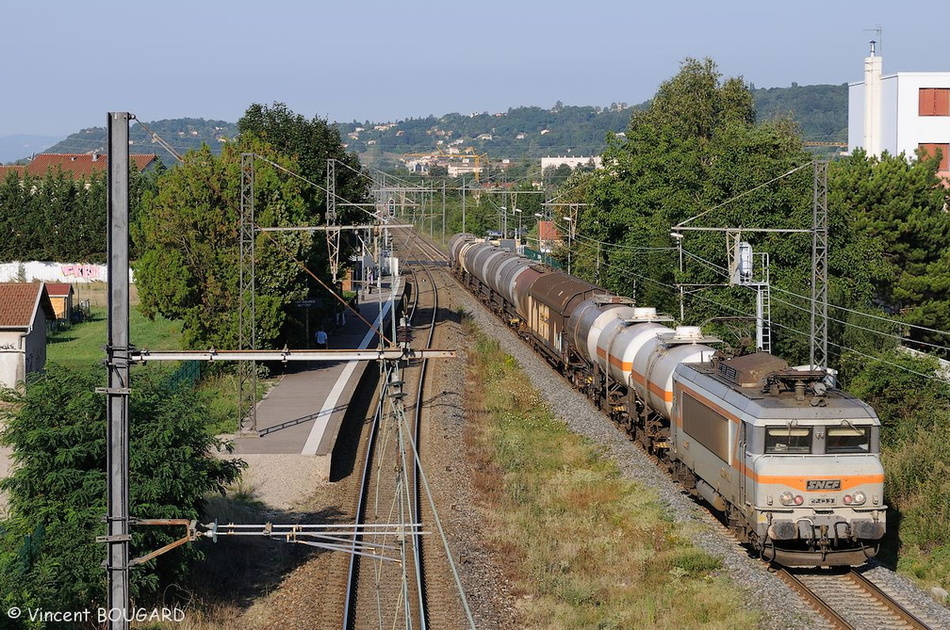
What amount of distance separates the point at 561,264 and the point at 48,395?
52.9 m


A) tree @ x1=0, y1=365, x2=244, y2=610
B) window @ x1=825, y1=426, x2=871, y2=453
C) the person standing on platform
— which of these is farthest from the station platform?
window @ x1=825, y1=426, x2=871, y2=453

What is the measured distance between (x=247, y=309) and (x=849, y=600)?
2360cm

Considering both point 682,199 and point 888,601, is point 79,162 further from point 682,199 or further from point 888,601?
point 888,601

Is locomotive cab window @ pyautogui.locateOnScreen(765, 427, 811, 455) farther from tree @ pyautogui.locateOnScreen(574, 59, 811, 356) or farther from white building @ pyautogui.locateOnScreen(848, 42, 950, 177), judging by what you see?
white building @ pyautogui.locateOnScreen(848, 42, 950, 177)

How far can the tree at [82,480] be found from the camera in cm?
1523

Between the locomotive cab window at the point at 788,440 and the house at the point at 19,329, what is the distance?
27983 millimetres

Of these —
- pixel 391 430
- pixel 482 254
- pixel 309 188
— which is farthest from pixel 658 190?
pixel 391 430

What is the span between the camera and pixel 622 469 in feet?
78.7

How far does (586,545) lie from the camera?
1894 centimetres

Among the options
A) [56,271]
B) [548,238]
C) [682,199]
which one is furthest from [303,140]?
[548,238]

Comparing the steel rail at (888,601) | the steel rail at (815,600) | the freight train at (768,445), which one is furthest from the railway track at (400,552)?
the steel rail at (888,601)

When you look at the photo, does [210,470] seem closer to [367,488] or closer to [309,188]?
[367,488]

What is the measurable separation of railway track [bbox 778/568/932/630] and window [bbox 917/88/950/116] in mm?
47182

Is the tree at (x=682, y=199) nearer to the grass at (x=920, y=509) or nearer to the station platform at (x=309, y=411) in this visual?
the grass at (x=920, y=509)
